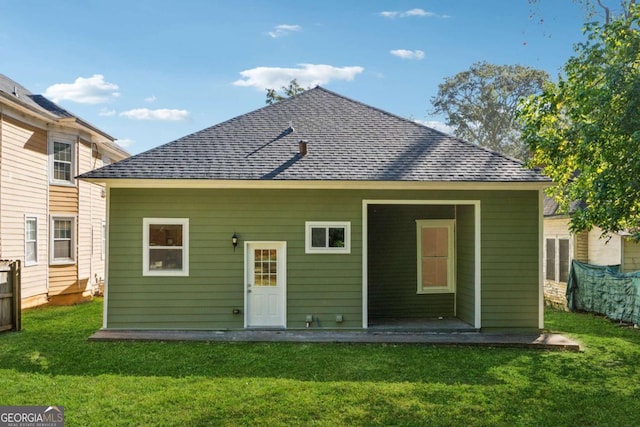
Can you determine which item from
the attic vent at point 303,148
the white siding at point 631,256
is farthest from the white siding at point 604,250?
the attic vent at point 303,148

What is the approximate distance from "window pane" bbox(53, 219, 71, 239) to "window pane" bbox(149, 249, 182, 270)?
268 inches

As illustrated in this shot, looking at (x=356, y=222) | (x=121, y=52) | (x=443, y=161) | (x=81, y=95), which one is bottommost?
(x=356, y=222)

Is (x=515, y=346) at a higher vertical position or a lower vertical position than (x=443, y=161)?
lower

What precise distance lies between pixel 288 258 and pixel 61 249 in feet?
29.5

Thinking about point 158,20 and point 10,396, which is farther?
point 158,20

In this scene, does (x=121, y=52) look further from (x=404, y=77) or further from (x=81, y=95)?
(x=81, y=95)

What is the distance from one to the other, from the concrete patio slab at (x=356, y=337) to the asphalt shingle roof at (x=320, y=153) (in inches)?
121

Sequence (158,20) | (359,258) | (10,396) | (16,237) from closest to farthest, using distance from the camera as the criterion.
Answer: (10,396), (359,258), (16,237), (158,20)

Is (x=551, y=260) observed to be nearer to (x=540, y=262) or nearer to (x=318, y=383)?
(x=540, y=262)

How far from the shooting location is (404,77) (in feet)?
94.1

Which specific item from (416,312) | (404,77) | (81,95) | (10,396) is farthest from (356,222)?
(81,95)

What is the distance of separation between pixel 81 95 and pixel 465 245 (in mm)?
67803

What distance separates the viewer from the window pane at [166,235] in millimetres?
10008

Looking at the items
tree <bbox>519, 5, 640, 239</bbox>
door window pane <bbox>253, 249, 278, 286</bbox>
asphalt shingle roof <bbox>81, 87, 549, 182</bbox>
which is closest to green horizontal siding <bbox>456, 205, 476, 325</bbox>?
asphalt shingle roof <bbox>81, 87, 549, 182</bbox>
